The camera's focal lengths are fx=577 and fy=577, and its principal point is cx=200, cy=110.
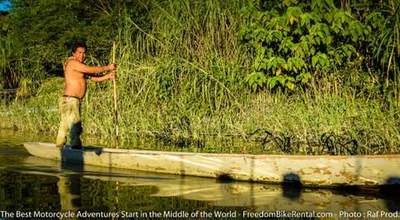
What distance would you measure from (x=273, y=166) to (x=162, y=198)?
1.51 m

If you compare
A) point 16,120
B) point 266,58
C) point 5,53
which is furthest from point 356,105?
point 5,53

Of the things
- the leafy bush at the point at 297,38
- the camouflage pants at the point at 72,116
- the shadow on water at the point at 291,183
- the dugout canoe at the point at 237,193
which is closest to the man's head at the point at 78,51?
the camouflage pants at the point at 72,116

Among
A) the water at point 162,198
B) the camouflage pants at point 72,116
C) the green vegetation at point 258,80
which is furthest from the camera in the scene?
the green vegetation at point 258,80

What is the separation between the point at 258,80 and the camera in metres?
9.20

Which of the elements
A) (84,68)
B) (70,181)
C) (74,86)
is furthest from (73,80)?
(70,181)

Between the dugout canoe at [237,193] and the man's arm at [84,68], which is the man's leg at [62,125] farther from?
the dugout canoe at [237,193]

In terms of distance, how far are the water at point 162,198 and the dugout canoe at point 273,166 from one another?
0.13 metres

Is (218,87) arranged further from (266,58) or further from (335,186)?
(335,186)

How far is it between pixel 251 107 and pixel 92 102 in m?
3.36

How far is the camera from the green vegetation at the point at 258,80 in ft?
28.3

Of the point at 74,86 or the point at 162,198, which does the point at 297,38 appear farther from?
the point at 162,198

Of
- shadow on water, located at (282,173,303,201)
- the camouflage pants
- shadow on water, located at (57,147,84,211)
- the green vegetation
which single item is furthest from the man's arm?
shadow on water, located at (282,173,303,201)

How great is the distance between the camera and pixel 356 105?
29.7 ft

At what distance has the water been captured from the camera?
537 centimetres
